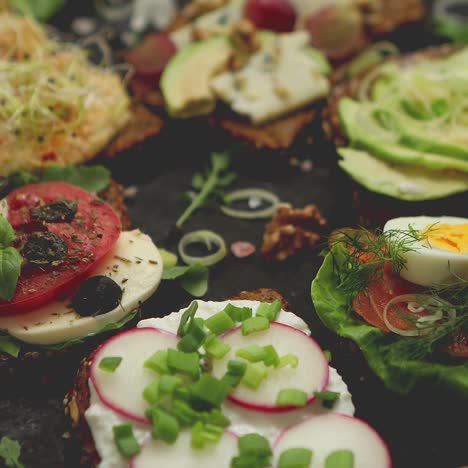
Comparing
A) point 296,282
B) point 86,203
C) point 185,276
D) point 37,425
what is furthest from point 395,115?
point 37,425

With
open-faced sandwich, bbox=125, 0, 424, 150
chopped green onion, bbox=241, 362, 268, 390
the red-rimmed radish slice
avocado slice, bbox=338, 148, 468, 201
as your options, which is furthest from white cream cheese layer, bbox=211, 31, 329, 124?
chopped green onion, bbox=241, 362, 268, 390

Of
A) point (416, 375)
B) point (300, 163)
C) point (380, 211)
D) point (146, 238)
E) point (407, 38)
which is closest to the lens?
point (416, 375)

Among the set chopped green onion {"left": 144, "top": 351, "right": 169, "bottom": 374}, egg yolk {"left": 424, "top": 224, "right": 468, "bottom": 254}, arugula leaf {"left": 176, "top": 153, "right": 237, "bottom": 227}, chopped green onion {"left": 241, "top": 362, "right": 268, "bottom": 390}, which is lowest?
arugula leaf {"left": 176, "top": 153, "right": 237, "bottom": 227}

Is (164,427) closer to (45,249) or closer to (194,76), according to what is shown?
(45,249)

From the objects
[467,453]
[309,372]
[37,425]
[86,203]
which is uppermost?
[86,203]

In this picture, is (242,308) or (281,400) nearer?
(281,400)

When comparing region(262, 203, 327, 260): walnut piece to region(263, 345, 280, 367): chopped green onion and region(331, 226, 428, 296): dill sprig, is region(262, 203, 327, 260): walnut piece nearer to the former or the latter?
region(331, 226, 428, 296): dill sprig

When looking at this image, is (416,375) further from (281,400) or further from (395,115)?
(395,115)
